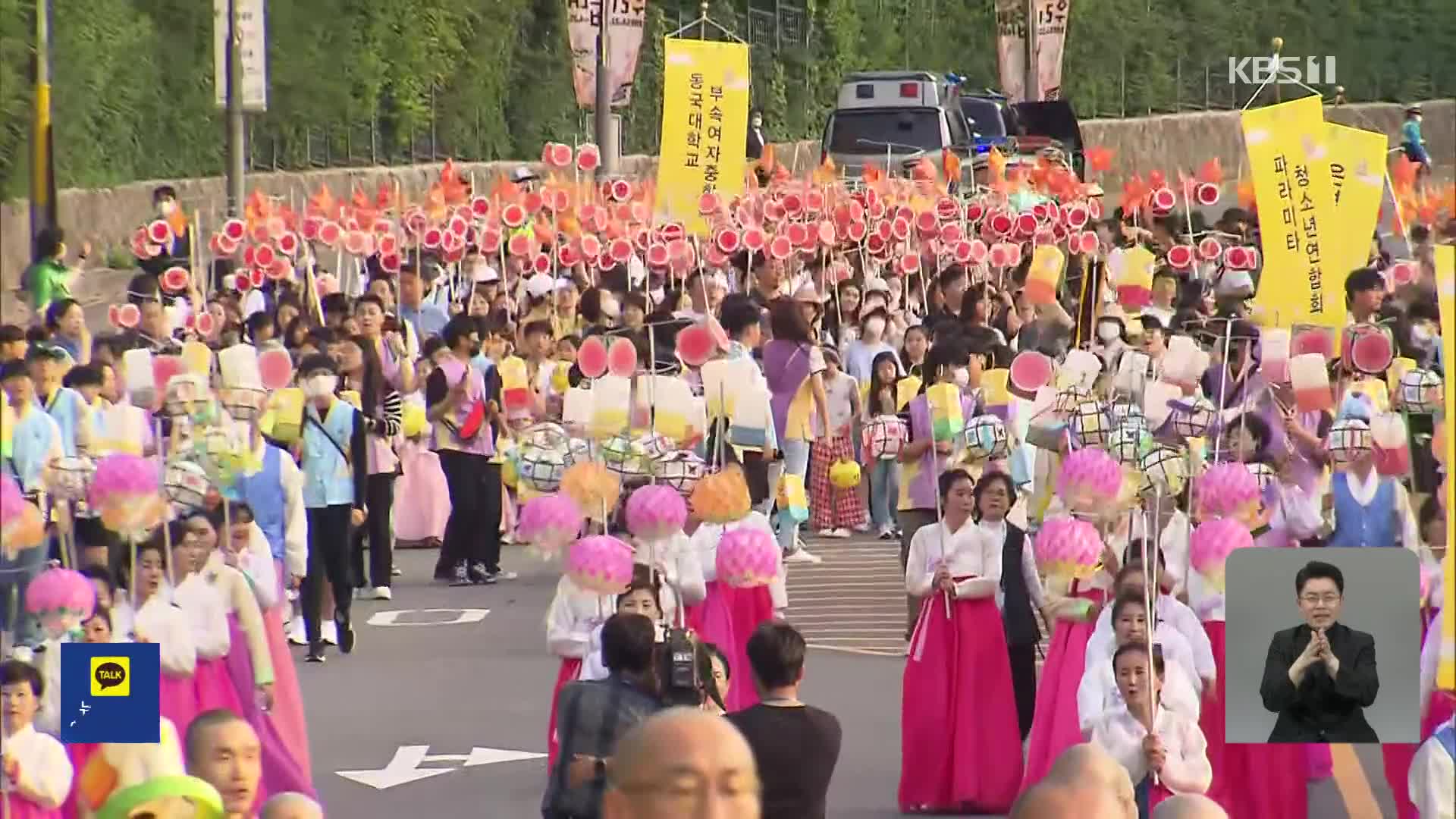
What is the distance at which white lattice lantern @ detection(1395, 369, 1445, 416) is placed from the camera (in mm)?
12406

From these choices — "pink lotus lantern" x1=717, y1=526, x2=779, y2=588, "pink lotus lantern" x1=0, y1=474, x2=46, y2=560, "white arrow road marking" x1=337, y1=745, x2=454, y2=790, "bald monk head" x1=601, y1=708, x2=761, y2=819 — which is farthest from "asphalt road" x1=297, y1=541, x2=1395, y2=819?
"bald monk head" x1=601, y1=708, x2=761, y2=819

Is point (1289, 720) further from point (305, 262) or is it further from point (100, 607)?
point (305, 262)

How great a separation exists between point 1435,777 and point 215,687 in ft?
14.0

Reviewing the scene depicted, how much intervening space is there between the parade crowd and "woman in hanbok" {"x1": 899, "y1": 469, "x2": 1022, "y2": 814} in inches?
0.5

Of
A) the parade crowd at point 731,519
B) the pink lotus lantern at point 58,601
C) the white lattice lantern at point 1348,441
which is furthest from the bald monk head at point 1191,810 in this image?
the white lattice lantern at point 1348,441

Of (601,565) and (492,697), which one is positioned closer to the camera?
(601,565)

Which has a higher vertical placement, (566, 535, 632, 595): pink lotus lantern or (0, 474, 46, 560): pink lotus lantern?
(0, 474, 46, 560): pink lotus lantern

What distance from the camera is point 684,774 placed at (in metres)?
3.46

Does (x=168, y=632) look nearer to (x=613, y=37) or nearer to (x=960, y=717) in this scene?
(x=960, y=717)

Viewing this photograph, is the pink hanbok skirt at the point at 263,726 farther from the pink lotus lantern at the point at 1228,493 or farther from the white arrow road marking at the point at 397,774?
the pink lotus lantern at the point at 1228,493

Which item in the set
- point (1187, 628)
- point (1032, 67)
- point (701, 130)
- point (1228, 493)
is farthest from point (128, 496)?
Answer: point (1032, 67)

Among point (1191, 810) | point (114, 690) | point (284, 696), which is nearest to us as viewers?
point (1191, 810)

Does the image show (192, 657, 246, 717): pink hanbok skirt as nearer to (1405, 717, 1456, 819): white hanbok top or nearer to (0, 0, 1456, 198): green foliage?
(1405, 717, 1456, 819): white hanbok top

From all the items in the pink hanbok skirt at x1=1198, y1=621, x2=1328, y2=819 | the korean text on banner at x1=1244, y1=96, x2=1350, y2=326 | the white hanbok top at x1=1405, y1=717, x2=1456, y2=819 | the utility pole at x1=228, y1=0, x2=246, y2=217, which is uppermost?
the utility pole at x1=228, y1=0, x2=246, y2=217
